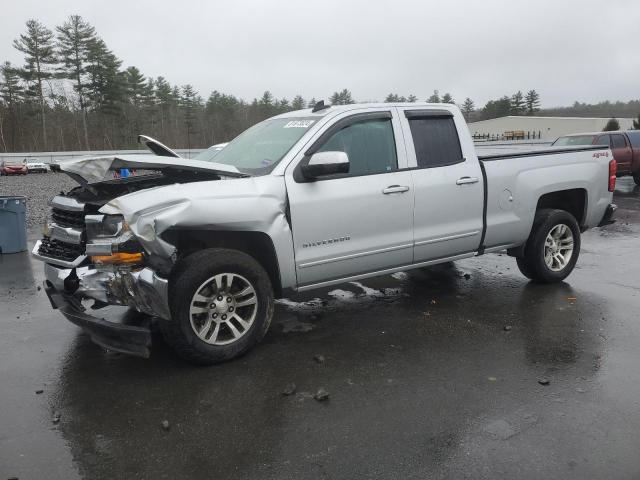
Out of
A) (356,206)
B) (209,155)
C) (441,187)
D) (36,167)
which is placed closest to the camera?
(356,206)

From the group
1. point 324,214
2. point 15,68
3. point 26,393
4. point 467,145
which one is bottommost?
point 26,393

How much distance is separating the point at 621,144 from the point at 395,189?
54.4 feet

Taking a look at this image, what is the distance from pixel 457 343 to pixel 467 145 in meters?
2.14

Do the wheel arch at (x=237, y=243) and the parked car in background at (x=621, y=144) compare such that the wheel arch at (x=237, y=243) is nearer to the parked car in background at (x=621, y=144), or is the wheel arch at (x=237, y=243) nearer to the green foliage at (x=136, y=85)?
the parked car in background at (x=621, y=144)

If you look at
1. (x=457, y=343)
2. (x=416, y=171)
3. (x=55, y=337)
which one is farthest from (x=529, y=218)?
(x=55, y=337)

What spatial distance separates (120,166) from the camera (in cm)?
409

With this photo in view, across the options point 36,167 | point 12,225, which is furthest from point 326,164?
point 36,167

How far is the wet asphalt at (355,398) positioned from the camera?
9.64 ft

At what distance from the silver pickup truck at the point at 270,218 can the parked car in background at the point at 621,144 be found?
1369cm

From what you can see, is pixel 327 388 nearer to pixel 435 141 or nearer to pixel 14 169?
pixel 435 141

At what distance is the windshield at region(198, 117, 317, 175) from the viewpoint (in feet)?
15.4

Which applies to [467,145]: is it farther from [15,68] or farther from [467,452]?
[15,68]

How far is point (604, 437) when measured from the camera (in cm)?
313

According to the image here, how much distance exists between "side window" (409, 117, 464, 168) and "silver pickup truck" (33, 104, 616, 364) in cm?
1
